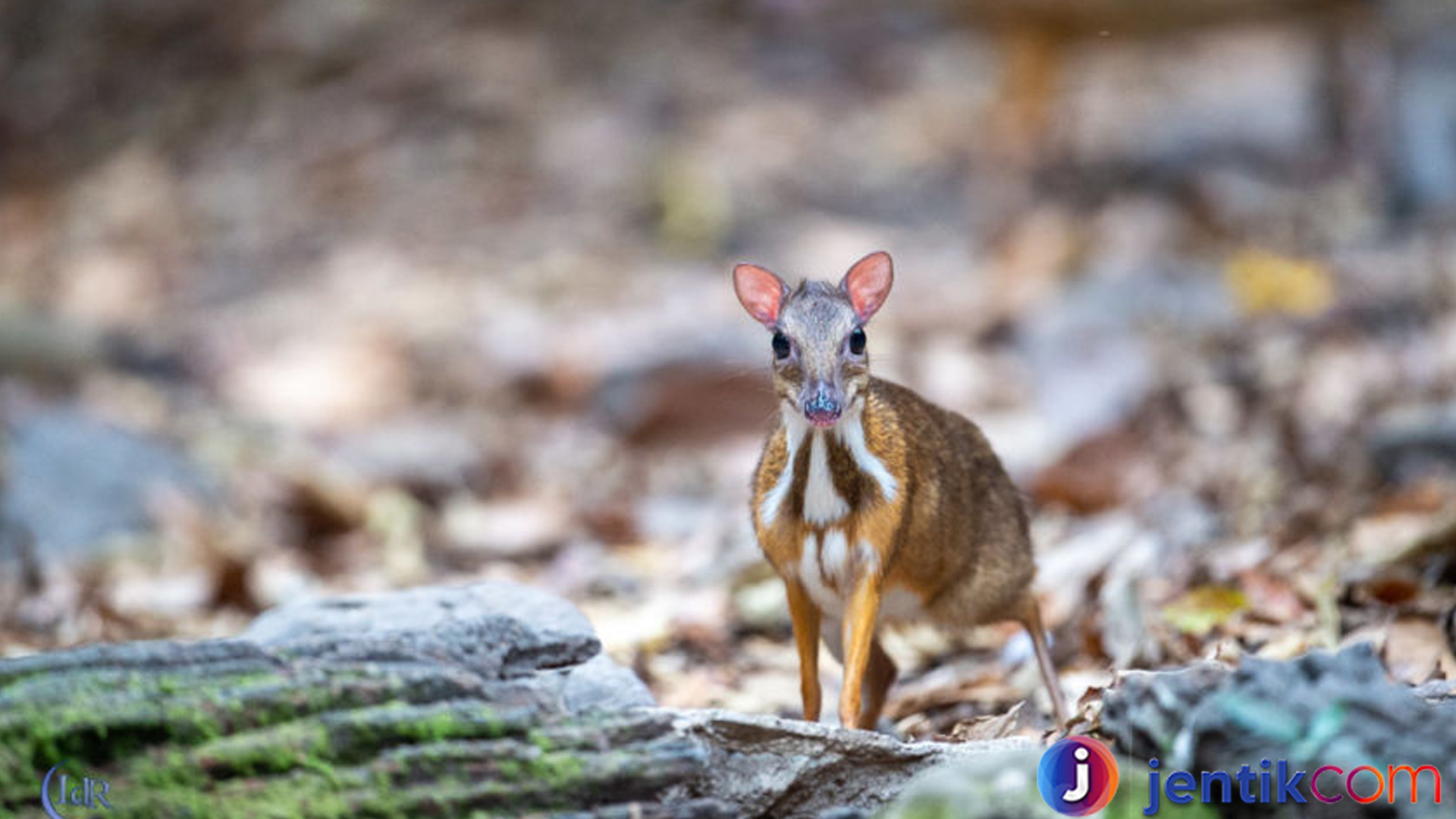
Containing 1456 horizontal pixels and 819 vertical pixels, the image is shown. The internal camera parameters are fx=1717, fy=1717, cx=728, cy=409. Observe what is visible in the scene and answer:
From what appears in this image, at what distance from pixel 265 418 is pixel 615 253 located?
329 centimetres

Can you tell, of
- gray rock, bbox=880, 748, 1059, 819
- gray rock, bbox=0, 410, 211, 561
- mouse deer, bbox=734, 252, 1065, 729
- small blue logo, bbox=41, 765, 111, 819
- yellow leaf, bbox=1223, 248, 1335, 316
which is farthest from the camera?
yellow leaf, bbox=1223, 248, 1335, 316

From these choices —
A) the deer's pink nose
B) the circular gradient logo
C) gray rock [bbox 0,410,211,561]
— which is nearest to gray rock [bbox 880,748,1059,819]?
the circular gradient logo

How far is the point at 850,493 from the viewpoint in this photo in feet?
12.6

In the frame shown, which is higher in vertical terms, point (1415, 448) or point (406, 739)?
point (1415, 448)

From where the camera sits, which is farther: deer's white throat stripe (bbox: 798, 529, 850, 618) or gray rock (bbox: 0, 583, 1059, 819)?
deer's white throat stripe (bbox: 798, 529, 850, 618)

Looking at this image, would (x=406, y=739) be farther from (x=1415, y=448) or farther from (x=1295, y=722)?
(x=1415, y=448)

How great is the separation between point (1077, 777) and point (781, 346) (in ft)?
4.33

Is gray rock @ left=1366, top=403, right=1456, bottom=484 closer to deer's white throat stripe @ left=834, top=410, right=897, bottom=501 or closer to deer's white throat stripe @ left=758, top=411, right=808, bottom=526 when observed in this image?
deer's white throat stripe @ left=834, top=410, right=897, bottom=501

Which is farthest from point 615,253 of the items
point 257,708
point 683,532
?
point 257,708

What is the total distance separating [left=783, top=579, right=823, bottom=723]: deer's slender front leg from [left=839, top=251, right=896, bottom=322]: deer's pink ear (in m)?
0.65

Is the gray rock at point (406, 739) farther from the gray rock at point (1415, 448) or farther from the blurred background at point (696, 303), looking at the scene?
the gray rock at point (1415, 448)

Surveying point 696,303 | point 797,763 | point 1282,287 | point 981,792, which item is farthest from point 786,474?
point 696,303

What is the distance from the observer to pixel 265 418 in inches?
389

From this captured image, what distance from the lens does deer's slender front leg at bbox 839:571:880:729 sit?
371cm
